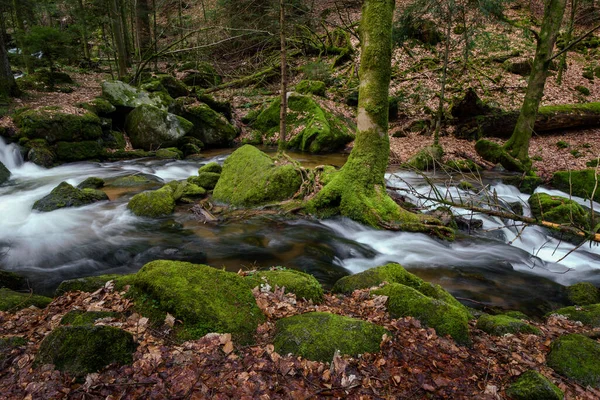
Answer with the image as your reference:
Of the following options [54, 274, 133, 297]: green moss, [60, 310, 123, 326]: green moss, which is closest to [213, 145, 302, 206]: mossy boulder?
[54, 274, 133, 297]: green moss

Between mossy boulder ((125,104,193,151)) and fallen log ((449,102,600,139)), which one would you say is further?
fallen log ((449,102,600,139))

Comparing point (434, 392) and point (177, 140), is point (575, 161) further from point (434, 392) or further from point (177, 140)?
point (177, 140)

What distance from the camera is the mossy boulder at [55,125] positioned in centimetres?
1154

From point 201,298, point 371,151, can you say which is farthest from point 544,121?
point 201,298

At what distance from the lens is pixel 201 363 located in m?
2.85

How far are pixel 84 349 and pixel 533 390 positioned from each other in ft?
11.7

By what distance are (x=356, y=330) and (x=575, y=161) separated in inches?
582

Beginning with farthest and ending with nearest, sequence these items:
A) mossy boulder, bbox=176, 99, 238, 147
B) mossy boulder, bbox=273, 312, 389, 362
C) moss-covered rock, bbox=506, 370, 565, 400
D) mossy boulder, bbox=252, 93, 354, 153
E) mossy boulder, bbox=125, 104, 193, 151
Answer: mossy boulder, bbox=176, 99, 238, 147 → mossy boulder, bbox=252, 93, 354, 153 → mossy boulder, bbox=125, 104, 193, 151 → mossy boulder, bbox=273, 312, 389, 362 → moss-covered rock, bbox=506, 370, 565, 400

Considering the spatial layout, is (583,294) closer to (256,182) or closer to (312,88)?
(256,182)

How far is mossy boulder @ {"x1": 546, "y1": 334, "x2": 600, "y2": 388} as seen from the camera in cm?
319

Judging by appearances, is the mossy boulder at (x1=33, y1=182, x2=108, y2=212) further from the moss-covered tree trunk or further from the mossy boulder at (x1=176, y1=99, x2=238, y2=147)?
the mossy boulder at (x1=176, y1=99, x2=238, y2=147)

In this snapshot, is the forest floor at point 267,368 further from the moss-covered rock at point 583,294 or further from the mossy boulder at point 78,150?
the mossy boulder at point 78,150

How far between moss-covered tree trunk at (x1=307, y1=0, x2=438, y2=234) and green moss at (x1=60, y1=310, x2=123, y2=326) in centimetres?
524

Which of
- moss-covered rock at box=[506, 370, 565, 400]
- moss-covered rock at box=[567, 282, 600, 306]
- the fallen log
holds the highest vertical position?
the fallen log
